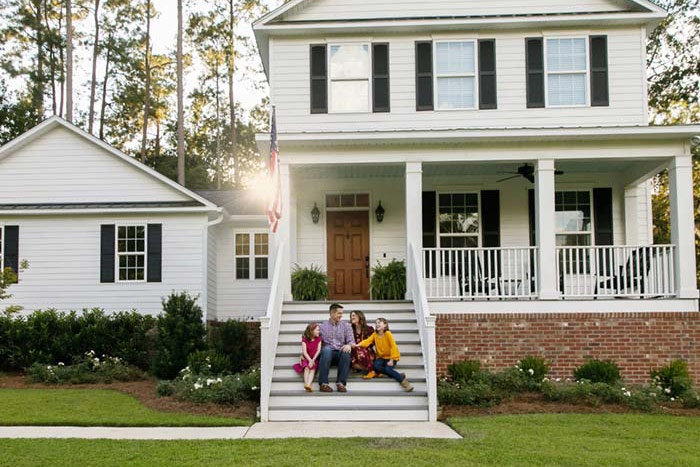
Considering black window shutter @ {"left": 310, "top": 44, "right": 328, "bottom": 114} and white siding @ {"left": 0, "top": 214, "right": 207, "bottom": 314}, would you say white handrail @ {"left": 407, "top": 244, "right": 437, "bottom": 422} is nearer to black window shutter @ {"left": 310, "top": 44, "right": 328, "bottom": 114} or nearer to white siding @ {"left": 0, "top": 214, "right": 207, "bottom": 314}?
black window shutter @ {"left": 310, "top": 44, "right": 328, "bottom": 114}

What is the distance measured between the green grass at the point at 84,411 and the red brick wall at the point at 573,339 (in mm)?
4586

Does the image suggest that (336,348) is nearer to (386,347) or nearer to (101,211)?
(386,347)

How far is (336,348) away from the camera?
Answer: 41.0ft

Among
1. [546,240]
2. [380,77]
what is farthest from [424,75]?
[546,240]

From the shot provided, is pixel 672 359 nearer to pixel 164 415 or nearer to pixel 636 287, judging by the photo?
pixel 636 287

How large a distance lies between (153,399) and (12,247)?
7.05 meters

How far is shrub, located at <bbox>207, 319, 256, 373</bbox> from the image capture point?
15.2 meters

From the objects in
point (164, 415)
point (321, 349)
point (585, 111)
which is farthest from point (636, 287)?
point (164, 415)

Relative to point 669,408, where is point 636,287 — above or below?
above

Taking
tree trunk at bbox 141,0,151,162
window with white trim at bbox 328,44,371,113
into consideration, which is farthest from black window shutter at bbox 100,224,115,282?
tree trunk at bbox 141,0,151,162

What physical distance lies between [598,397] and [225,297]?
9.86 meters

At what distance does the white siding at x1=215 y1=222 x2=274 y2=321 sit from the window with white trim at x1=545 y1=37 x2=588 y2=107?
24.4ft

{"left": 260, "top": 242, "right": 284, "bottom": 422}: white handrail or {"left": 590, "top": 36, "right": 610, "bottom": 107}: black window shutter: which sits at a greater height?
{"left": 590, "top": 36, "right": 610, "bottom": 107}: black window shutter

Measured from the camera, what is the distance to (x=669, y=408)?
1212 cm
